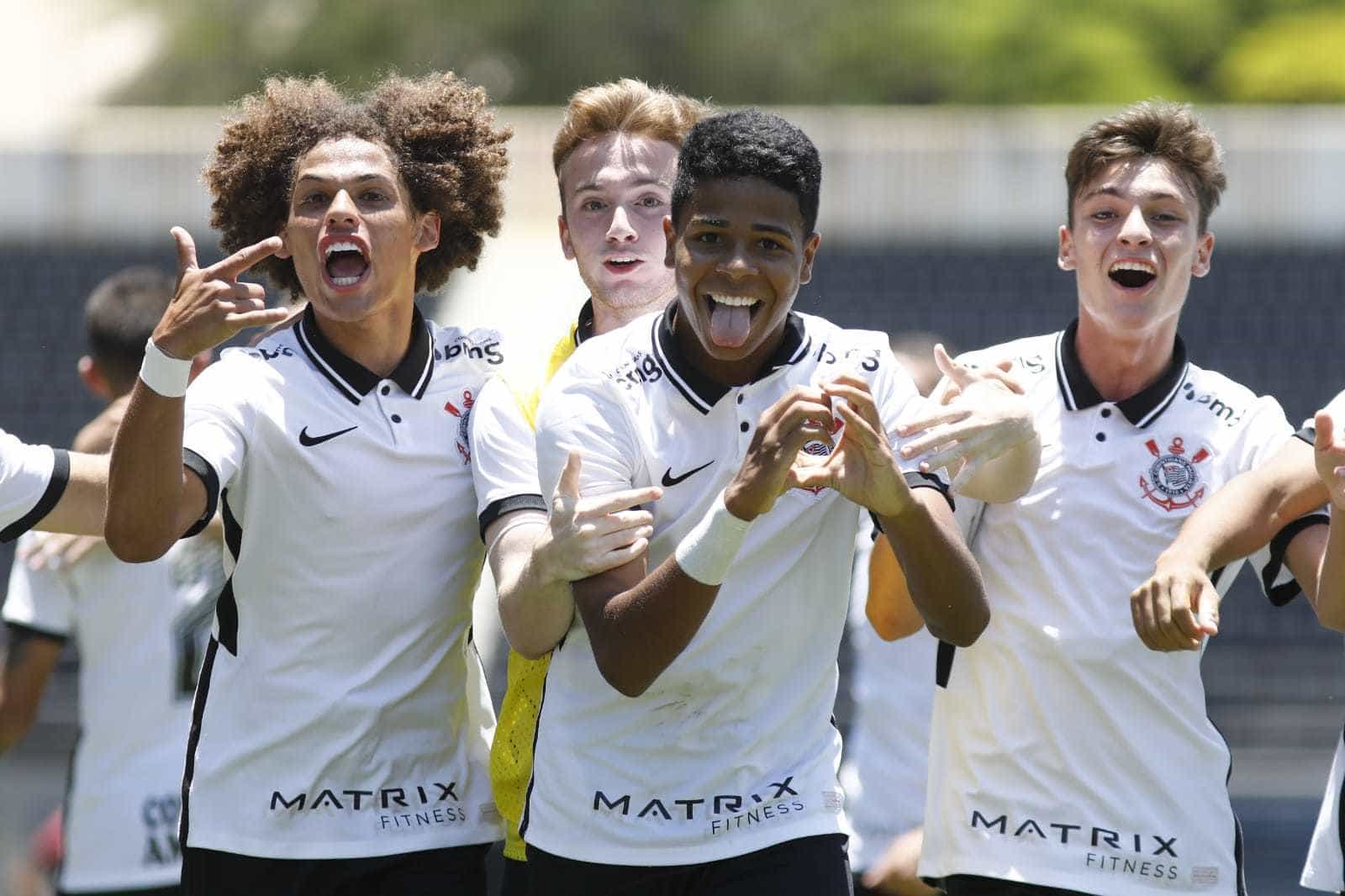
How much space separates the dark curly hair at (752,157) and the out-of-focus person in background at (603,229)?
652mm

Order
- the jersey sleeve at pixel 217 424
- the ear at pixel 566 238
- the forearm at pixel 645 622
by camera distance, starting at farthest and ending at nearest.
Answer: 1. the ear at pixel 566 238
2. the jersey sleeve at pixel 217 424
3. the forearm at pixel 645 622

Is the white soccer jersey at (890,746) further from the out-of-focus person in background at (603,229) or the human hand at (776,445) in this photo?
the human hand at (776,445)

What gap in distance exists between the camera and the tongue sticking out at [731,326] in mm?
3779

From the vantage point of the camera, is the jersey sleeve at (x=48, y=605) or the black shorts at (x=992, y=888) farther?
the jersey sleeve at (x=48, y=605)

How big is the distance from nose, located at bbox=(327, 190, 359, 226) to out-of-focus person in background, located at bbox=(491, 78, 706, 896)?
1.72 feet

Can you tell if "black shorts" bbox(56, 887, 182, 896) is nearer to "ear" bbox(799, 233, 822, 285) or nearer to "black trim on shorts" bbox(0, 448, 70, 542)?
"black trim on shorts" bbox(0, 448, 70, 542)

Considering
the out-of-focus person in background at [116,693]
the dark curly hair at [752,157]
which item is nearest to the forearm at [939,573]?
the dark curly hair at [752,157]

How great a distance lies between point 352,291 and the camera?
14.0 feet

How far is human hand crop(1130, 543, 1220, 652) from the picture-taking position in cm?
394

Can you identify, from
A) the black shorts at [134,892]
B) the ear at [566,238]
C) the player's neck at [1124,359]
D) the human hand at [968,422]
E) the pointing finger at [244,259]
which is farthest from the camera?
the black shorts at [134,892]

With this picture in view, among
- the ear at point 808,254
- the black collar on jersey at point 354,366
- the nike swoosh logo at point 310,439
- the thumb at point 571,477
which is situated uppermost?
the ear at point 808,254

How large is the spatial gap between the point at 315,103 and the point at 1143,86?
17467mm

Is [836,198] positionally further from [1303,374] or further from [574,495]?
[574,495]

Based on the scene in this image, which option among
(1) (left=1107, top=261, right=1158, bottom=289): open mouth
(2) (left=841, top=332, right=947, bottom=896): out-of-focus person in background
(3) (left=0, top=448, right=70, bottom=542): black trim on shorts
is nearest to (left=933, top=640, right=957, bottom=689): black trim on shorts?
(1) (left=1107, top=261, right=1158, bottom=289): open mouth
